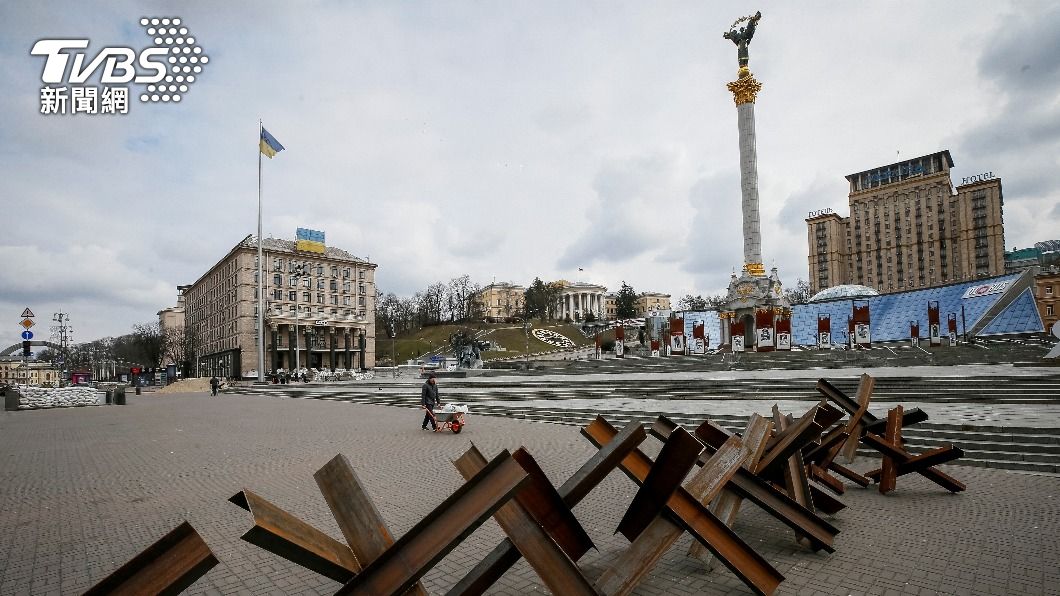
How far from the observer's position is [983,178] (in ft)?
347

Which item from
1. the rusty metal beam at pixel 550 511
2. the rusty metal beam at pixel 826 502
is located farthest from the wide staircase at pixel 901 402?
the rusty metal beam at pixel 550 511

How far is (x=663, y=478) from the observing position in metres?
3.22

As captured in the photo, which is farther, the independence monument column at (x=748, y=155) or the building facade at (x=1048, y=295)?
the building facade at (x=1048, y=295)

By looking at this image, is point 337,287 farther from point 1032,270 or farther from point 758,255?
point 1032,270

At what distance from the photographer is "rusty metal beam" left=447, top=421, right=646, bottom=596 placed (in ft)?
9.42

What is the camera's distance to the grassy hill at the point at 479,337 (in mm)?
95944

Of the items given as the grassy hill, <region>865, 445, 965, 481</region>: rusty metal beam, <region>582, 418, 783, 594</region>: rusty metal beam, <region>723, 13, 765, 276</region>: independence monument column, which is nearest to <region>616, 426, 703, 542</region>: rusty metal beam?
<region>582, 418, 783, 594</region>: rusty metal beam

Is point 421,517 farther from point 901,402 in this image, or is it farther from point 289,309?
point 289,309

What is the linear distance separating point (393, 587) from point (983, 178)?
139 metres

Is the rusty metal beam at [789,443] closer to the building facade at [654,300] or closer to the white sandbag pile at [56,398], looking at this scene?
the white sandbag pile at [56,398]

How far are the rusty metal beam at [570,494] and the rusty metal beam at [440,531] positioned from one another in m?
0.63

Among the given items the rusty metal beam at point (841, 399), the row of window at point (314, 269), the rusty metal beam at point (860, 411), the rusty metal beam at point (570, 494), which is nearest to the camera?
the rusty metal beam at point (570, 494)

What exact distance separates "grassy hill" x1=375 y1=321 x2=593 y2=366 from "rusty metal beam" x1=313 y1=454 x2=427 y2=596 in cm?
8261

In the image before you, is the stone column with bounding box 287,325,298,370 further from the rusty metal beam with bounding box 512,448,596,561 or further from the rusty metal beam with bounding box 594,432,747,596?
the rusty metal beam with bounding box 512,448,596,561
